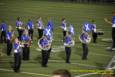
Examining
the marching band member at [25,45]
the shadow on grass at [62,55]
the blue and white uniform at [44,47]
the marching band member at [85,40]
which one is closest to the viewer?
the blue and white uniform at [44,47]

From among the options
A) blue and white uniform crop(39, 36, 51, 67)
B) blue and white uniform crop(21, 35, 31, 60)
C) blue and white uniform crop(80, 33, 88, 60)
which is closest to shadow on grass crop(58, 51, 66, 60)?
Answer: blue and white uniform crop(80, 33, 88, 60)

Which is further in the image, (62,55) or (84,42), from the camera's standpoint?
(62,55)

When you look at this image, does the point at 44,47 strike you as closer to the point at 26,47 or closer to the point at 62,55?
the point at 26,47

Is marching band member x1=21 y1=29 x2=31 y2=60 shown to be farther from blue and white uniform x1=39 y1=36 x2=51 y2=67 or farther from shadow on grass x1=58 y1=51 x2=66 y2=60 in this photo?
shadow on grass x1=58 y1=51 x2=66 y2=60

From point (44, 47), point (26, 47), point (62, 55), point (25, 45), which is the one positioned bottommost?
point (62, 55)

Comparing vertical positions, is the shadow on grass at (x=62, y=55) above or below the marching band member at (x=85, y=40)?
below

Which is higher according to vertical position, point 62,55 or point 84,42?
point 84,42

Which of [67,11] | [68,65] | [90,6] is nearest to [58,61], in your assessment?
[68,65]

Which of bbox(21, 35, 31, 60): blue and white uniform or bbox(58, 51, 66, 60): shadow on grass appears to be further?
bbox(58, 51, 66, 60): shadow on grass

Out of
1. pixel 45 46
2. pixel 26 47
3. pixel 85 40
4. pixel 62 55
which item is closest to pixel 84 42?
pixel 85 40

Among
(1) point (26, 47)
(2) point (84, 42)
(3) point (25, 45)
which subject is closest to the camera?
(3) point (25, 45)

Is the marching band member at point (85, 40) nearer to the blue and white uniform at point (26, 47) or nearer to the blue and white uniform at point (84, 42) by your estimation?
the blue and white uniform at point (84, 42)

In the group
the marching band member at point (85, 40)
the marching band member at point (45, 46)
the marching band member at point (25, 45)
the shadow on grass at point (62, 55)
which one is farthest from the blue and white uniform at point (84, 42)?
the marching band member at point (25, 45)

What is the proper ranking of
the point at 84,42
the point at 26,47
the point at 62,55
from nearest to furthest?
the point at 26,47 < the point at 84,42 < the point at 62,55
